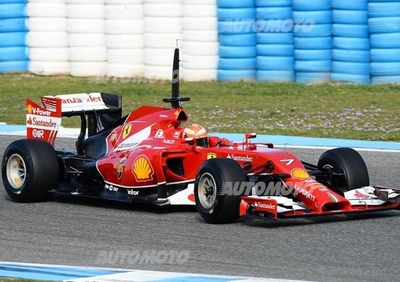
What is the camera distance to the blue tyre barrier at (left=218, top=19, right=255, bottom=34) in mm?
17359

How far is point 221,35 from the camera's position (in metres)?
17.7

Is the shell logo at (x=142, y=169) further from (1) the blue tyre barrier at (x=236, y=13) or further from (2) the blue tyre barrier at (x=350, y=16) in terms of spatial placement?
(1) the blue tyre barrier at (x=236, y=13)

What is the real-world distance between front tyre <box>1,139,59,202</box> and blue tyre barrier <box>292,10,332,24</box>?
28.7 feet

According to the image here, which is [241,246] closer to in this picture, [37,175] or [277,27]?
[37,175]

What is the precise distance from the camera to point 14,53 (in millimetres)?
19406

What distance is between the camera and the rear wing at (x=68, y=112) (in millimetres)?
9578

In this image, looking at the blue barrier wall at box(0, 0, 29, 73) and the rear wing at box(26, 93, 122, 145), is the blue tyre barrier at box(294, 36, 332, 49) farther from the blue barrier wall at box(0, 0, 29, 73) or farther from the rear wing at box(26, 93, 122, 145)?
the rear wing at box(26, 93, 122, 145)

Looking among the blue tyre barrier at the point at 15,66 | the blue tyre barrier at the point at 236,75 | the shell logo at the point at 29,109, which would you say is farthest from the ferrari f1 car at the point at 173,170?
the blue tyre barrier at the point at 15,66

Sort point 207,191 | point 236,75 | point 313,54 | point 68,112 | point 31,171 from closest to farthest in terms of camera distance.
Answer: point 207,191
point 31,171
point 68,112
point 313,54
point 236,75

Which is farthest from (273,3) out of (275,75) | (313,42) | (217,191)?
(217,191)

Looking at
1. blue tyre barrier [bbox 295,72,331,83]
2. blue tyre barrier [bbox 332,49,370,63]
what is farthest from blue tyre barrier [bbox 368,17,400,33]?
blue tyre barrier [bbox 295,72,331,83]

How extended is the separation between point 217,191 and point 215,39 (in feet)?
34.3

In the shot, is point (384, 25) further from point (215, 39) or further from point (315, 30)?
point (215, 39)

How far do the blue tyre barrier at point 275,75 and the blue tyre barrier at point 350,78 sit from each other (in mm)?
813
